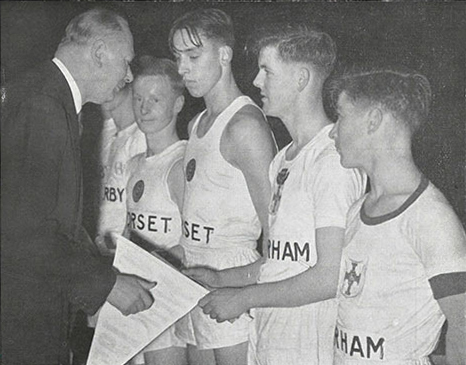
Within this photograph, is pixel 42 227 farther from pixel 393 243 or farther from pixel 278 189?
pixel 393 243

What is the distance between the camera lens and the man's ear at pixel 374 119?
247 cm

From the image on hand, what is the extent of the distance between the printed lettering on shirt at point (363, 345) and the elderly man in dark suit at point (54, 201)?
61cm

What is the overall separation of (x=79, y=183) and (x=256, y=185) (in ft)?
1.82

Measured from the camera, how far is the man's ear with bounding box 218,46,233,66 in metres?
2.58

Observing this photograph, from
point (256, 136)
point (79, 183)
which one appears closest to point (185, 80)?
point (256, 136)

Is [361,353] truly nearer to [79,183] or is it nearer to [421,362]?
[421,362]

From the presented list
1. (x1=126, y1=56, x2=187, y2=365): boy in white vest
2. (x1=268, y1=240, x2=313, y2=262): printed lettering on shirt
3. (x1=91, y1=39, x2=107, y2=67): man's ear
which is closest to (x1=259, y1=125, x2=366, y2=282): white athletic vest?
(x1=268, y1=240, x2=313, y2=262): printed lettering on shirt

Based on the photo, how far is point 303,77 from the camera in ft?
8.30

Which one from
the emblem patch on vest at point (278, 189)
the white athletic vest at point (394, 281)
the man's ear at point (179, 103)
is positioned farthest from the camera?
the man's ear at point (179, 103)

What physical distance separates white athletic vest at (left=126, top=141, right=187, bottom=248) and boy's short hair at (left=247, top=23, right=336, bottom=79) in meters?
0.41

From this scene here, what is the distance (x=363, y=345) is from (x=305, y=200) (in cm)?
46

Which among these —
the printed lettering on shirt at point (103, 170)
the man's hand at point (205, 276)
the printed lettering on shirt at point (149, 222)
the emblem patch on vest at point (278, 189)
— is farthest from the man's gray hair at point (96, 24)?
the man's hand at point (205, 276)

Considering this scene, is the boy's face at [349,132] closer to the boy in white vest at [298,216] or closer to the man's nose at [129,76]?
the boy in white vest at [298,216]

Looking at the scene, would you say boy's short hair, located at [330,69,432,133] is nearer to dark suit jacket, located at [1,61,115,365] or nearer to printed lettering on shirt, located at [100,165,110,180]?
printed lettering on shirt, located at [100,165,110,180]
